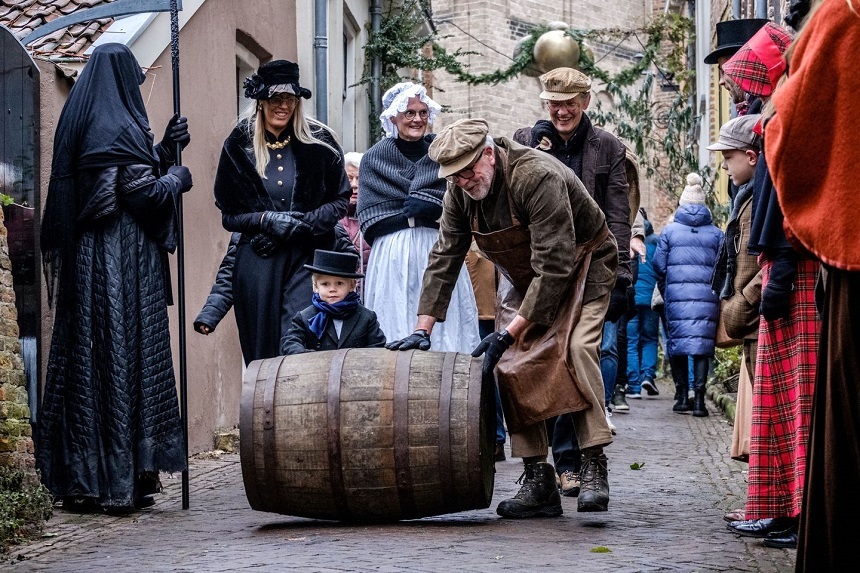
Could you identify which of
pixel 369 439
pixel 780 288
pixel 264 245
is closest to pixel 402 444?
pixel 369 439

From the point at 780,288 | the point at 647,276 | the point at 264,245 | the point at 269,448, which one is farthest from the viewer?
the point at 647,276

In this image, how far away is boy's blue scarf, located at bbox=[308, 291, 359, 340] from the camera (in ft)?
24.6

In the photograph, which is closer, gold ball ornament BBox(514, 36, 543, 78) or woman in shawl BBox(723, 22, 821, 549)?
woman in shawl BBox(723, 22, 821, 549)

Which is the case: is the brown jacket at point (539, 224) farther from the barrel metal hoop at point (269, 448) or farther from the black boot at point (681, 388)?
the black boot at point (681, 388)

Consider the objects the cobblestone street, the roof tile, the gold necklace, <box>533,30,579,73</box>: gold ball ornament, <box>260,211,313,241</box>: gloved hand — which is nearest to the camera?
the cobblestone street

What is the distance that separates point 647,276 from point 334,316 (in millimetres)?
8417

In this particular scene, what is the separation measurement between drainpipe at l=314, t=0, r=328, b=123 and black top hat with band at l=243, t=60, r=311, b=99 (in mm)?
6874

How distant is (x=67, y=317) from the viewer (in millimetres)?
7746

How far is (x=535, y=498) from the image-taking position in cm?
705

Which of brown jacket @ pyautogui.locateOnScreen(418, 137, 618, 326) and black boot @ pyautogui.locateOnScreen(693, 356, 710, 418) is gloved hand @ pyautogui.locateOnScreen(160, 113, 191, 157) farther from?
black boot @ pyautogui.locateOnScreen(693, 356, 710, 418)

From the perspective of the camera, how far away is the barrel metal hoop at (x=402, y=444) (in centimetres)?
645

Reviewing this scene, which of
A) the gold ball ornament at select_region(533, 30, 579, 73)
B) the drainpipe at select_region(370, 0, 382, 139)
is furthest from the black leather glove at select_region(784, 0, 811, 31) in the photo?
the gold ball ornament at select_region(533, 30, 579, 73)

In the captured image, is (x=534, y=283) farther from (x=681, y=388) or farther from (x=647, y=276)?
(x=647, y=276)

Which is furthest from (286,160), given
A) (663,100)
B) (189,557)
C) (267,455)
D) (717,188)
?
(663,100)
